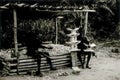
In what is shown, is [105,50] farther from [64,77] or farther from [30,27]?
[64,77]

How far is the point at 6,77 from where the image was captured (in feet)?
37.7

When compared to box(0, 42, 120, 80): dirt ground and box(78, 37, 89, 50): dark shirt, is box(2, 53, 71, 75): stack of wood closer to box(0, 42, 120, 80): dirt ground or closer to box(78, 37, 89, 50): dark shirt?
box(0, 42, 120, 80): dirt ground

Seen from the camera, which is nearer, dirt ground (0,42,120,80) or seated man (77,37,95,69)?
dirt ground (0,42,120,80)

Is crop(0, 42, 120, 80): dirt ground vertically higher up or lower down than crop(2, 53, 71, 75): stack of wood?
lower down

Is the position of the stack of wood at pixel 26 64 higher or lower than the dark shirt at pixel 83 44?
lower

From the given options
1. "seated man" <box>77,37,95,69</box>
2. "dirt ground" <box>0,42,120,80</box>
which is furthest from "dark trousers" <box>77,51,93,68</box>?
"dirt ground" <box>0,42,120,80</box>

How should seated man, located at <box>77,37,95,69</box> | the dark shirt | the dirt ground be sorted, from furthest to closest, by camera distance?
the dark shirt < seated man, located at <box>77,37,95,69</box> < the dirt ground

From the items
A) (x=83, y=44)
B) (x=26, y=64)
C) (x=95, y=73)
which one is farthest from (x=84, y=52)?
(x=26, y=64)

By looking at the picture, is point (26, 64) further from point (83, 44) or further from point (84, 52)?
point (83, 44)

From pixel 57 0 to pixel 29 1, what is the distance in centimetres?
208

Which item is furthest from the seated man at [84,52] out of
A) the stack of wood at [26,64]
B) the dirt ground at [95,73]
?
the stack of wood at [26,64]

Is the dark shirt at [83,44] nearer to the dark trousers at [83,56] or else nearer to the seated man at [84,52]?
the seated man at [84,52]

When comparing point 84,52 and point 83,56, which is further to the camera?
point 83,56

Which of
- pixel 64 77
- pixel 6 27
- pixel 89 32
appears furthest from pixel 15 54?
pixel 89 32
